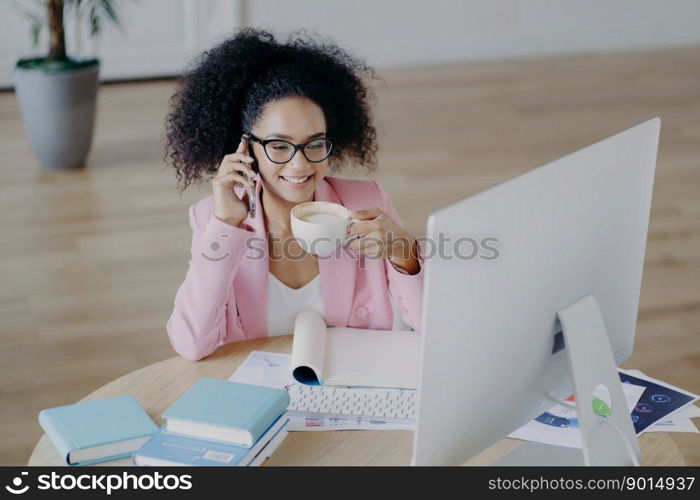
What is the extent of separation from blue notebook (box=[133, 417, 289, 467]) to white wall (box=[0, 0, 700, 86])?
4741 mm

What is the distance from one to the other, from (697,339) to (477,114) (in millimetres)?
2683

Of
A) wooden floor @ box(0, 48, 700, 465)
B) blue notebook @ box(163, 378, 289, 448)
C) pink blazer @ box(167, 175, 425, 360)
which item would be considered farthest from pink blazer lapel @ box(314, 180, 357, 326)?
wooden floor @ box(0, 48, 700, 465)

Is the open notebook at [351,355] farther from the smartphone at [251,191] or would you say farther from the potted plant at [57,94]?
the potted plant at [57,94]

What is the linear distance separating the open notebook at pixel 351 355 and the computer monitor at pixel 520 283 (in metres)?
0.39

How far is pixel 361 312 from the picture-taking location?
7.36 ft

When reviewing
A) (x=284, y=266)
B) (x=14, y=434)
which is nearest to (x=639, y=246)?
(x=284, y=266)

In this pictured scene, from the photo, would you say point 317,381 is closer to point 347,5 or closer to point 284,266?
point 284,266

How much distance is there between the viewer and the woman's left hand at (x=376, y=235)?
2045 millimetres

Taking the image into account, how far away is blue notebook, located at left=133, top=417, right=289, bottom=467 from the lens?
165 cm

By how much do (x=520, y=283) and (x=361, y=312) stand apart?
2.73 feet

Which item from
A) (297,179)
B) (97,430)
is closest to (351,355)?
(297,179)

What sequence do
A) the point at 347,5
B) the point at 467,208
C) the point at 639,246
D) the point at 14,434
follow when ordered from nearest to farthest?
the point at 467,208
the point at 639,246
the point at 14,434
the point at 347,5

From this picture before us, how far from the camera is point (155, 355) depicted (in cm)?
346

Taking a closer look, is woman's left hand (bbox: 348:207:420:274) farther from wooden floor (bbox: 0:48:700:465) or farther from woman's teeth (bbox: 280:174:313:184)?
wooden floor (bbox: 0:48:700:465)
